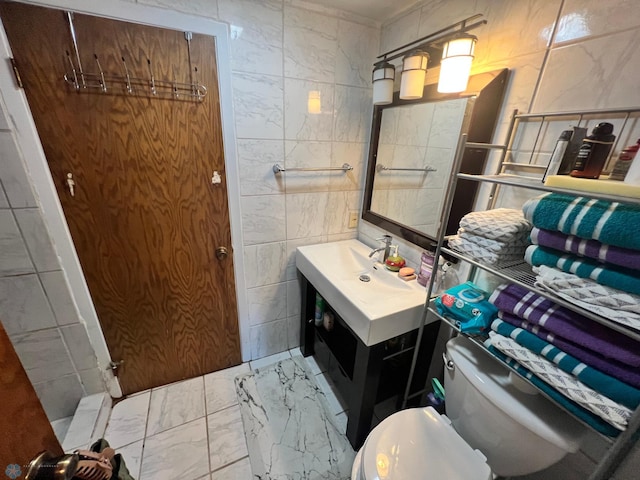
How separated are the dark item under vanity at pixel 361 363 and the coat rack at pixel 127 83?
46.3 inches

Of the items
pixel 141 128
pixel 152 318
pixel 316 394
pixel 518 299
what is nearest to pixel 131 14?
pixel 141 128

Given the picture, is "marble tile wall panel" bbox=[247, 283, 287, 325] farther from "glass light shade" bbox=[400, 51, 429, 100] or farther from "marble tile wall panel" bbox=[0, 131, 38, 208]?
"glass light shade" bbox=[400, 51, 429, 100]

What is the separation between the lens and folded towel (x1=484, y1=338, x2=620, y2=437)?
1.92 ft

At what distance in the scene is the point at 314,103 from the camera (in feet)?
4.71

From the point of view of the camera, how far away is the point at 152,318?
58.6 inches

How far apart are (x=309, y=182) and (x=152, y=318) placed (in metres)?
1.19

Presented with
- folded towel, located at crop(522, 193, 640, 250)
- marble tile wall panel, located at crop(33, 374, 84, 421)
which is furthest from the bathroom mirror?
marble tile wall panel, located at crop(33, 374, 84, 421)

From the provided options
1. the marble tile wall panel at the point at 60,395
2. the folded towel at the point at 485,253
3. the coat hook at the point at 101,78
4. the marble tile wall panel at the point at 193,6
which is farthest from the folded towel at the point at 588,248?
the marble tile wall panel at the point at 60,395

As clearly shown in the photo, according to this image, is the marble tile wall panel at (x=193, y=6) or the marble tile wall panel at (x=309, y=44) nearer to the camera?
the marble tile wall panel at (x=193, y=6)

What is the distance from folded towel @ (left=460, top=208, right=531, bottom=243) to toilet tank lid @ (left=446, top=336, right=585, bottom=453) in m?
0.45

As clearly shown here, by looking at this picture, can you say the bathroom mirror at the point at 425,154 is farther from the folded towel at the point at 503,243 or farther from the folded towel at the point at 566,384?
the folded towel at the point at 566,384

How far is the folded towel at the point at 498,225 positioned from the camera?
2.61 feet

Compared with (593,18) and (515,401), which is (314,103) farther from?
Answer: (515,401)

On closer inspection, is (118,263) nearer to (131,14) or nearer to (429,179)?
(131,14)
